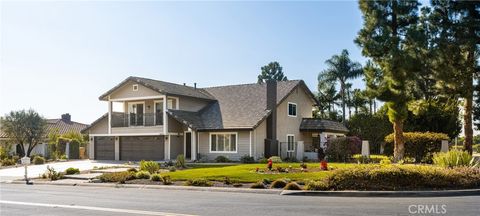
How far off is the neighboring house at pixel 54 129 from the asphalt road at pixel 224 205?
38270mm

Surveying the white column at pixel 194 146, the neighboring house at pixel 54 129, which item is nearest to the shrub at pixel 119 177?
the white column at pixel 194 146

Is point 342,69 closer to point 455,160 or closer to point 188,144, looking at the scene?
point 188,144

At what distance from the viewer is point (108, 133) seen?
40906 millimetres

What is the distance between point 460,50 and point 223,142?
17.2 meters

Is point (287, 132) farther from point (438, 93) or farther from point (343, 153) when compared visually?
point (438, 93)

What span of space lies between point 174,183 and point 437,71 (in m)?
18.0

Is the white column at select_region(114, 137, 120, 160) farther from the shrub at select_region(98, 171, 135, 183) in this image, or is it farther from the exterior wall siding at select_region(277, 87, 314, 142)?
the shrub at select_region(98, 171, 135, 183)

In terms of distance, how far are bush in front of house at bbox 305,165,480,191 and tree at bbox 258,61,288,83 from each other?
63.7m

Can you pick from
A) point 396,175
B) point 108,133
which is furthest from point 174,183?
point 108,133

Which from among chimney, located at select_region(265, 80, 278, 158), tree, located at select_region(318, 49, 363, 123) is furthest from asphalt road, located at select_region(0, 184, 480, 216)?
tree, located at select_region(318, 49, 363, 123)

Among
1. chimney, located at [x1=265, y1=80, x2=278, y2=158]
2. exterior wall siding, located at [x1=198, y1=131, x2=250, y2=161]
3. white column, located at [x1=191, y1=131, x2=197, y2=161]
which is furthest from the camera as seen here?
chimney, located at [x1=265, y1=80, x2=278, y2=158]

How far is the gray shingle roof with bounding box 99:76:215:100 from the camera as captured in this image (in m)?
38.3

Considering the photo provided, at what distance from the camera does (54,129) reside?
5969 cm

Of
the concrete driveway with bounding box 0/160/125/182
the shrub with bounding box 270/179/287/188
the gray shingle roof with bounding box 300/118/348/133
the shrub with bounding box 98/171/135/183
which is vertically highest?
the gray shingle roof with bounding box 300/118/348/133
